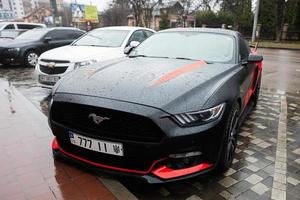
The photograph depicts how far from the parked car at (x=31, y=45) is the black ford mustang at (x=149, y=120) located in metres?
7.60

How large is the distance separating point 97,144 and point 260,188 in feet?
5.37

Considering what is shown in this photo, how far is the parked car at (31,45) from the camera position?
9617 millimetres

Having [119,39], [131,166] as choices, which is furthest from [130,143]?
[119,39]

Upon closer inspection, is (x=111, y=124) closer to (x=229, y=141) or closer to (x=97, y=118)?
(x=97, y=118)

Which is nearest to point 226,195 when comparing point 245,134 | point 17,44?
point 245,134

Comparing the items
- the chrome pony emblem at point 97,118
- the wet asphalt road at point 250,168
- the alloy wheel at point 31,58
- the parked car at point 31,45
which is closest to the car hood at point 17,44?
the parked car at point 31,45

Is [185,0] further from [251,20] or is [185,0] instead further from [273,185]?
[273,185]

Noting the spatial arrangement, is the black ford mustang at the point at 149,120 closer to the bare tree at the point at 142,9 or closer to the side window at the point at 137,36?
the side window at the point at 137,36

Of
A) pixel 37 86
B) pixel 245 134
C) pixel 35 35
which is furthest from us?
pixel 35 35

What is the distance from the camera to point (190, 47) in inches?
154

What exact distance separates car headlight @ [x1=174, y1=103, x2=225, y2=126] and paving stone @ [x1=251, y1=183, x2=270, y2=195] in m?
0.88

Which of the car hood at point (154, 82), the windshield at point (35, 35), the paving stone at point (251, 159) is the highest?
the windshield at point (35, 35)

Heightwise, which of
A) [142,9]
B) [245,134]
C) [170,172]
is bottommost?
[245,134]

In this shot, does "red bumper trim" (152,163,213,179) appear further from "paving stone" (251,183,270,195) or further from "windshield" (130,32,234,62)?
"windshield" (130,32,234,62)
